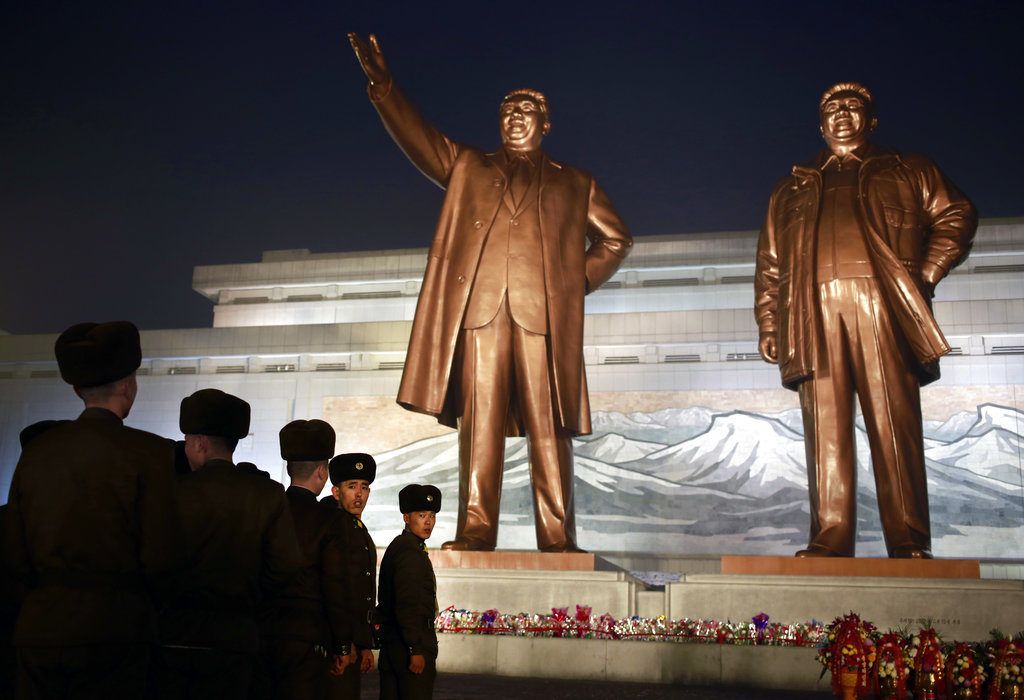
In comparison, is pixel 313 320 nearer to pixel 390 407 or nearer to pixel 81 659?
pixel 390 407

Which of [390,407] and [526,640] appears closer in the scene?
[526,640]

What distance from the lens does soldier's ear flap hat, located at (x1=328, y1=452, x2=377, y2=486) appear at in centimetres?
388

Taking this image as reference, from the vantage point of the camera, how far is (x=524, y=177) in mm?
7266

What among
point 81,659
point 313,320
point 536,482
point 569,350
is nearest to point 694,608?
point 536,482

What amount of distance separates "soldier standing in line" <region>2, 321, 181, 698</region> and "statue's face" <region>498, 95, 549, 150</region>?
17.1 feet

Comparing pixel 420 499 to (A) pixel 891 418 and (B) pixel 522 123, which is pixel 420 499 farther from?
(B) pixel 522 123

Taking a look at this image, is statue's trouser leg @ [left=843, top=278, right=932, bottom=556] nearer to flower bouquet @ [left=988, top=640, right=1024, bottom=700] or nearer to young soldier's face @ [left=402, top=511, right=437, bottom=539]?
flower bouquet @ [left=988, top=640, right=1024, bottom=700]

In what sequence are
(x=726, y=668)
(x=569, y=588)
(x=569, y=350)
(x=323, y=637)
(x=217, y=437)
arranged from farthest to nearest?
1. (x=569, y=350)
2. (x=569, y=588)
3. (x=726, y=668)
4. (x=323, y=637)
5. (x=217, y=437)

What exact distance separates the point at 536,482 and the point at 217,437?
13.4 ft

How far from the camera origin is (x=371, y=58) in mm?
7074

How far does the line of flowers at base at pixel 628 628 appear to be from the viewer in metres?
5.73

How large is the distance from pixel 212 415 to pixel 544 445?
409cm

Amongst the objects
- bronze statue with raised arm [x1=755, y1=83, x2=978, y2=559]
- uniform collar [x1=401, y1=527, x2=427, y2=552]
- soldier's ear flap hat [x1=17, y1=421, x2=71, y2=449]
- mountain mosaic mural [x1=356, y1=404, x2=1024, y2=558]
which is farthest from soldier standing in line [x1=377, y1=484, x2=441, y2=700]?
mountain mosaic mural [x1=356, y1=404, x2=1024, y2=558]

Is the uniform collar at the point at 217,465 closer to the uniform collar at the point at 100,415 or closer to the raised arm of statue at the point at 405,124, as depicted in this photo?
the uniform collar at the point at 100,415
